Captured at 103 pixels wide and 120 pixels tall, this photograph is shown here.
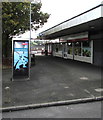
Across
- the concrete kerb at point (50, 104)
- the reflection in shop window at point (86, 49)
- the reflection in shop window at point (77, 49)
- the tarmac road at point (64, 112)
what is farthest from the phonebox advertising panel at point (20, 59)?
the reflection in shop window at point (77, 49)

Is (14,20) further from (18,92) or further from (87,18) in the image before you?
(18,92)

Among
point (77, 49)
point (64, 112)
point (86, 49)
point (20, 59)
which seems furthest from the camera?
point (77, 49)

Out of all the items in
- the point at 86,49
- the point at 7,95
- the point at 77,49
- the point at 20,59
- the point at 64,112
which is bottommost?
the point at 64,112

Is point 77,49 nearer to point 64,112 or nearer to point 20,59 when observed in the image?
point 20,59

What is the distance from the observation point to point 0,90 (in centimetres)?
674

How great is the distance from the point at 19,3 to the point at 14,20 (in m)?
1.49

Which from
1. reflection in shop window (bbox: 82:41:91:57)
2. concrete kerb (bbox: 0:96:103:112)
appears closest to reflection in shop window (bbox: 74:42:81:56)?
reflection in shop window (bbox: 82:41:91:57)

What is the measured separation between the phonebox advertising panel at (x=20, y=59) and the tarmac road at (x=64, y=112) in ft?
14.0

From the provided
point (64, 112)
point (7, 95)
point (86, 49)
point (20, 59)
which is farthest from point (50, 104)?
point (86, 49)

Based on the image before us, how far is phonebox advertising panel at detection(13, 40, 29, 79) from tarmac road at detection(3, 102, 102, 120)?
4.28 meters

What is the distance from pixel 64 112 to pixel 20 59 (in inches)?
197

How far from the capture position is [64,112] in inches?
183

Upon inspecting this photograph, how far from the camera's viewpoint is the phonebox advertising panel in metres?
8.60

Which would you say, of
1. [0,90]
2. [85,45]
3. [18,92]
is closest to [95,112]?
[18,92]
